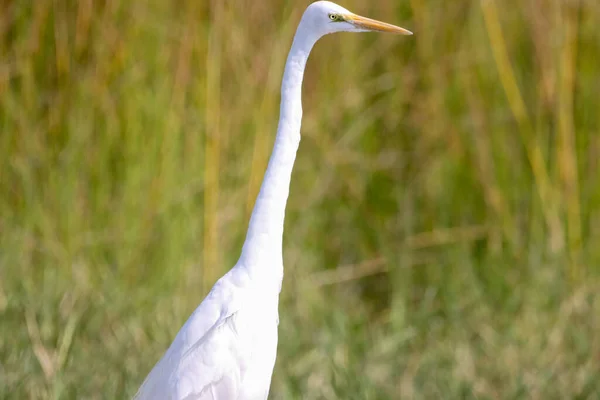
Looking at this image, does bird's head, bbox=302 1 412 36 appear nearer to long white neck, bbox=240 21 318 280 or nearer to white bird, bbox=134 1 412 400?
long white neck, bbox=240 21 318 280

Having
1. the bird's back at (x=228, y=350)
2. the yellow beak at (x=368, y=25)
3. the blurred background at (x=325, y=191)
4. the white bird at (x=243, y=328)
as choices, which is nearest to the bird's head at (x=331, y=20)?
the yellow beak at (x=368, y=25)

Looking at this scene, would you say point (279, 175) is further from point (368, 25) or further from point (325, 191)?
point (325, 191)

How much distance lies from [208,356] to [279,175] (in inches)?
12.4

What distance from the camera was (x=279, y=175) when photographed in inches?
61.1

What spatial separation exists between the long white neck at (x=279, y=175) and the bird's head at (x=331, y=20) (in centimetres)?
2

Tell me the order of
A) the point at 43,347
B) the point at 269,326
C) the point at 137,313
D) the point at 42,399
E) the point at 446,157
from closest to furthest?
the point at 269,326, the point at 42,399, the point at 43,347, the point at 137,313, the point at 446,157

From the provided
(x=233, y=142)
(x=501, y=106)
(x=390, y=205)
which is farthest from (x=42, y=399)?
(x=501, y=106)

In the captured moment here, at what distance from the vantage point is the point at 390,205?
2.84m

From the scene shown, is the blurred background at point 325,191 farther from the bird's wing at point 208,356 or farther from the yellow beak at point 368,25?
the yellow beak at point 368,25

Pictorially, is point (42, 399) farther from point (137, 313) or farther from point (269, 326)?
point (269, 326)

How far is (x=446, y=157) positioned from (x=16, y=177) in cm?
117

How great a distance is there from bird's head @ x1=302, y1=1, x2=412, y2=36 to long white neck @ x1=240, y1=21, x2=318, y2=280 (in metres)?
0.02

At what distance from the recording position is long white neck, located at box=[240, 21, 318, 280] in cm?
152

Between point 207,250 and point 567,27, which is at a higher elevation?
point 567,27
